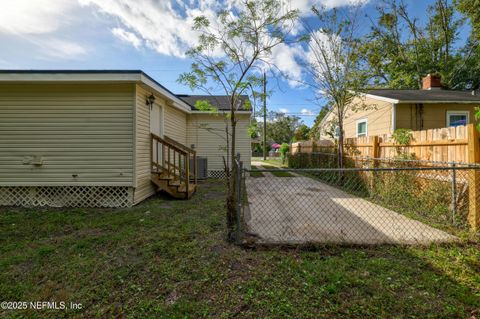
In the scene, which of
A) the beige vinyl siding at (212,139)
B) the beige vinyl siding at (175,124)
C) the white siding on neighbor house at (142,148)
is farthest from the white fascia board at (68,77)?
the beige vinyl siding at (212,139)

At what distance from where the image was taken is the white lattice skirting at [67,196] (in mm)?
5707

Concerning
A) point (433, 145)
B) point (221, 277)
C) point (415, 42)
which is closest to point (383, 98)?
point (433, 145)

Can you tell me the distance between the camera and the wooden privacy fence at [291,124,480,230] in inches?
145

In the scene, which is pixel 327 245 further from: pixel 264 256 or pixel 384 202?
pixel 384 202

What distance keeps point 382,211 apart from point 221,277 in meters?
3.98

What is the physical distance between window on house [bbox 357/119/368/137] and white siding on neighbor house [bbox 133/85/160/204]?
9.34 metres

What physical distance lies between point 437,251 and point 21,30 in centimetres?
1029

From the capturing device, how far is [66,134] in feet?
18.5

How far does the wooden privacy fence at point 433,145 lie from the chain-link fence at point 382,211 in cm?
23

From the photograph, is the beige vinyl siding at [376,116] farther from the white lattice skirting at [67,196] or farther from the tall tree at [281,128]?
the tall tree at [281,128]

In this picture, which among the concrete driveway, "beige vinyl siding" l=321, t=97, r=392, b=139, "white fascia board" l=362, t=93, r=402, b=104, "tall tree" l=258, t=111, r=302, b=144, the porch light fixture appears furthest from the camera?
"tall tree" l=258, t=111, r=302, b=144

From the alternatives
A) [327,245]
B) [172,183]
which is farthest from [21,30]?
[327,245]

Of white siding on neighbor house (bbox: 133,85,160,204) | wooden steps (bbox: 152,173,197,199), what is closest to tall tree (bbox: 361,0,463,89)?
wooden steps (bbox: 152,173,197,199)

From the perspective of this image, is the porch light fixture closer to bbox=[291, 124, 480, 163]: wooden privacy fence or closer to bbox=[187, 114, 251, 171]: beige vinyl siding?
bbox=[187, 114, 251, 171]: beige vinyl siding
